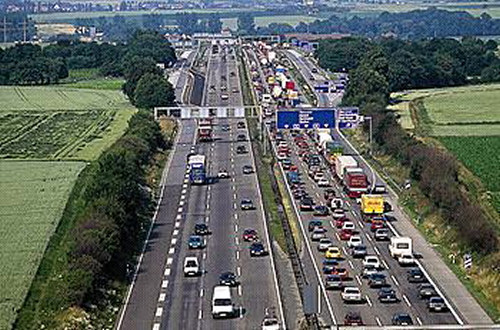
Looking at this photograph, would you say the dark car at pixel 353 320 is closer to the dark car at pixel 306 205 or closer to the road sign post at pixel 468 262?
the road sign post at pixel 468 262

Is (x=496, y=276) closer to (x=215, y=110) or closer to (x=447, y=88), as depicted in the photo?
(x=215, y=110)

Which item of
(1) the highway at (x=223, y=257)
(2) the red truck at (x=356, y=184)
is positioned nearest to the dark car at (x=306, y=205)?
(1) the highway at (x=223, y=257)

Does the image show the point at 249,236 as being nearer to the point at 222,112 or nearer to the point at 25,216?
the point at 25,216

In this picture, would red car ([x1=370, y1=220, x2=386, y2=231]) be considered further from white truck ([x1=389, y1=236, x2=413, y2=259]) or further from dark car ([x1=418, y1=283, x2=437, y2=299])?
dark car ([x1=418, y1=283, x2=437, y2=299])

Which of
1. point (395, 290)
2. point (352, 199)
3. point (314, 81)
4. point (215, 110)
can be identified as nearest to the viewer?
point (395, 290)

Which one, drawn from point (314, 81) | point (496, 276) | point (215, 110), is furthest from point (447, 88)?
point (496, 276)
